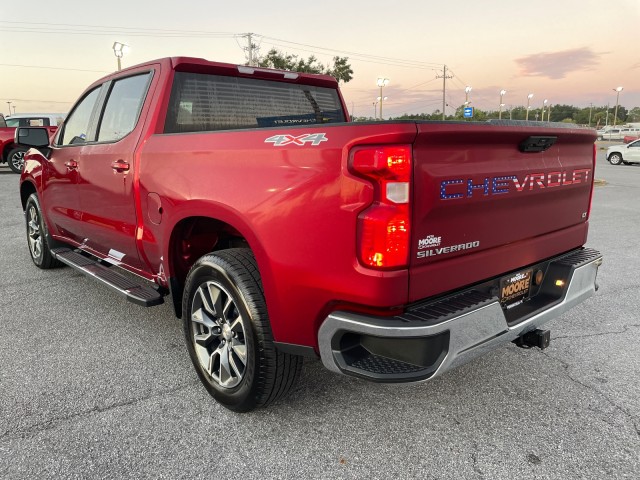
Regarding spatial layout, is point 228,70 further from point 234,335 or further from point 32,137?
point 32,137

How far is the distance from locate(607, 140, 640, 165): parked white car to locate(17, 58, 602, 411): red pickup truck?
88.0 ft

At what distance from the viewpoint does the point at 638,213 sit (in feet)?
31.6

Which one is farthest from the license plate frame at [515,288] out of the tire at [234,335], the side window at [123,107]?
the side window at [123,107]

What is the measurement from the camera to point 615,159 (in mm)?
26938

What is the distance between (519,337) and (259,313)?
1329 millimetres

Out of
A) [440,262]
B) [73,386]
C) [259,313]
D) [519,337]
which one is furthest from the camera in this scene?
[73,386]

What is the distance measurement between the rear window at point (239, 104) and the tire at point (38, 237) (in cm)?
268

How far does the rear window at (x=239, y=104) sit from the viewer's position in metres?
3.39

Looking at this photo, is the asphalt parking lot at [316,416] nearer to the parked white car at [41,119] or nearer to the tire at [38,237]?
the tire at [38,237]

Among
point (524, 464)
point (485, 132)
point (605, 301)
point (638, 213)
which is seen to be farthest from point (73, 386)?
point (638, 213)

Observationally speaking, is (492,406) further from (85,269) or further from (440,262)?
(85,269)

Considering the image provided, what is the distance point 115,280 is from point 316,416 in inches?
73.2

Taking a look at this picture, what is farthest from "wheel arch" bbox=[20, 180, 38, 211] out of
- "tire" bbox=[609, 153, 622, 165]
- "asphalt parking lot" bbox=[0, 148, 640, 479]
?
"tire" bbox=[609, 153, 622, 165]

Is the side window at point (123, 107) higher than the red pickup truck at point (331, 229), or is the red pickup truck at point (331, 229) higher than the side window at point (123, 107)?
the side window at point (123, 107)
